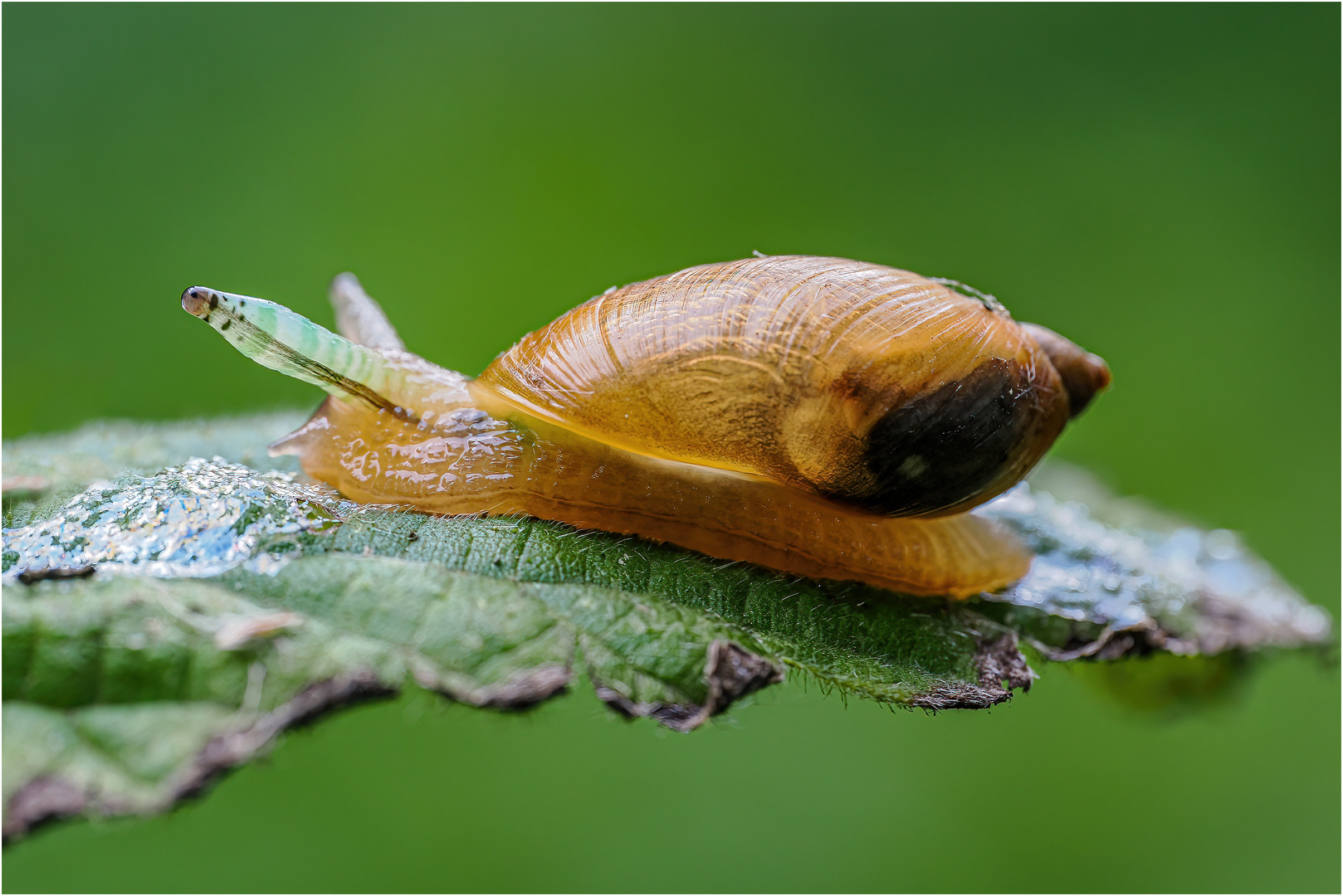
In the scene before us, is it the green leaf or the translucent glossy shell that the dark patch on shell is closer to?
the translucent glossy shell

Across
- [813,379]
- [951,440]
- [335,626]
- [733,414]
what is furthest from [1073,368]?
[335,626]

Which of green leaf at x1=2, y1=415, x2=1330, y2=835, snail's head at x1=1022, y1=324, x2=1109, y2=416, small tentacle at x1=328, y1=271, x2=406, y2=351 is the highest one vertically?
snail's head at x1=1022, y1=324, x2=1109, y2=416

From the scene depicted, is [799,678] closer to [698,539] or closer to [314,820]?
[698,539]

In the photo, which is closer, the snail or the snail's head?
the snail

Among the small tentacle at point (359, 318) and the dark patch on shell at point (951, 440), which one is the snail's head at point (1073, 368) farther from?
the small tentacle at point (359, 318)

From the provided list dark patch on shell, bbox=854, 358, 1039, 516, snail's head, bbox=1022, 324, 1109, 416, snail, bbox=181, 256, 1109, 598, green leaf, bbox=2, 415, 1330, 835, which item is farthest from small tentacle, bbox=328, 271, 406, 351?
snail's head, bbox=1022, 324, 1109, 416

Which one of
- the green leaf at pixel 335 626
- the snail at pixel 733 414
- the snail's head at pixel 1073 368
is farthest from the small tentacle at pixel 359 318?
the snail's head at pixel 1073 368

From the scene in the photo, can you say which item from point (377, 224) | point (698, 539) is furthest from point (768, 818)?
point (377, 224)
